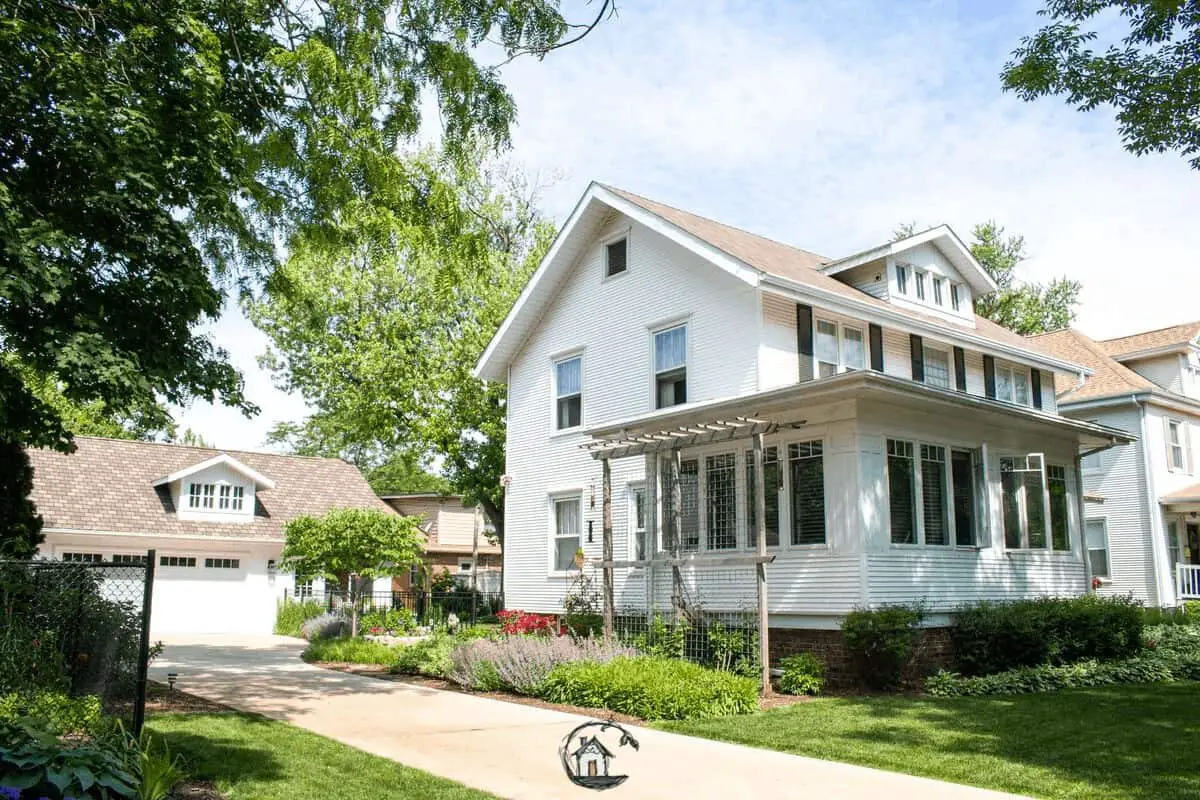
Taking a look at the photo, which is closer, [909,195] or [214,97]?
[214,97]

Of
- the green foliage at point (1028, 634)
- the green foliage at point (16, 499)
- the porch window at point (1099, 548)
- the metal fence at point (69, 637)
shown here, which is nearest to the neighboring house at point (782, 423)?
the green foliage at point (1028, 634)

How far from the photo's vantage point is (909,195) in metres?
20.6

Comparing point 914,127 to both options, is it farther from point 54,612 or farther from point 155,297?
point 54,612

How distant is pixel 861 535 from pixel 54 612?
31.6 ft

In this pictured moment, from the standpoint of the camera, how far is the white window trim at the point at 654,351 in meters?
17.2

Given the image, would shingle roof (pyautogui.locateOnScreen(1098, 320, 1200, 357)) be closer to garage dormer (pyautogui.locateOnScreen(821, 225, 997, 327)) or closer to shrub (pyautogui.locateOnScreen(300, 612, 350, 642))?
garage dormer (pyautogui.locateOnScreen(821, 225, 997, 327))

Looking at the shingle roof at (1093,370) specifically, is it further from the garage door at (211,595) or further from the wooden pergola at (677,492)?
A: the garage door at (211,595)

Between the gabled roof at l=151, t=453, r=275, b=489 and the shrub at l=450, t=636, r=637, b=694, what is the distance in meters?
17.9

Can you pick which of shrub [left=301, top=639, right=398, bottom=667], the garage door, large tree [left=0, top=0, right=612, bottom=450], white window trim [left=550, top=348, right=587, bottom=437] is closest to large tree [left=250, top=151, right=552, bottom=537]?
the garage door

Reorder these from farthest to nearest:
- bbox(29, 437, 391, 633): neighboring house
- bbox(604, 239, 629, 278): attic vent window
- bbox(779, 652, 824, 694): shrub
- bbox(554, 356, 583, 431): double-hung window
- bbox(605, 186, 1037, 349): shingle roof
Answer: bbox(29, 437, 391, 633): neighboring house, bbox(554, 356, 583, 431): double-hung window, bbox(604, 239, 629, 278): attic vent window, bbox(605, 186, 1037, 349): shingle roof, bbox(779, 652, 824, 694): shrub

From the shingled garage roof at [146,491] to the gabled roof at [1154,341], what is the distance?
23.9 metres

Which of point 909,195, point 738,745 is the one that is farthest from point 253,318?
point 738,745

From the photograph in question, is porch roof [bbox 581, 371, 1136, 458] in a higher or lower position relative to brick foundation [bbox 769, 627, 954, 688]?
higher

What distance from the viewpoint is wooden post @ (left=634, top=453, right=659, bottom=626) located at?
15.3 meters
